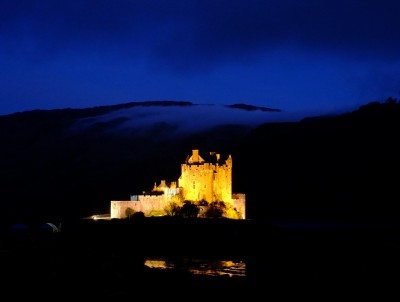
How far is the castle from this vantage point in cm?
5991

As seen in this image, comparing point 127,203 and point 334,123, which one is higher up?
point 334,123

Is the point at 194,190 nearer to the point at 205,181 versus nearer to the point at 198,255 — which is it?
the point at 205,181

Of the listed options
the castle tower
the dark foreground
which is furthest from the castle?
the dark foreground

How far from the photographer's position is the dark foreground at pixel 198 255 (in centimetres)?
3234

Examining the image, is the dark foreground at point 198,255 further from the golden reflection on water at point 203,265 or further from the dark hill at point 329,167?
the dark hill at point 329,167

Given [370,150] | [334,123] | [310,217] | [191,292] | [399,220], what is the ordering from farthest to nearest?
[334,123], [370,150], [310,217], [399,220], [191,292]

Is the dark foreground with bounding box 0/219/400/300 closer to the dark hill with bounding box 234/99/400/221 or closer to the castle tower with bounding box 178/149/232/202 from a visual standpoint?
the castle tower with bounding box 178/149/232/202

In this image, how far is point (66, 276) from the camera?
36.2 m

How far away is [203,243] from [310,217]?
62762 mm

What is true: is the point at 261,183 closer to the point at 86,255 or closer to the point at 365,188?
the point at 365,188

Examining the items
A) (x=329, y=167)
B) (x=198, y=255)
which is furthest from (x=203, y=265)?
(x=329, y=167)

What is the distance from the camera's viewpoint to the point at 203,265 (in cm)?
4331

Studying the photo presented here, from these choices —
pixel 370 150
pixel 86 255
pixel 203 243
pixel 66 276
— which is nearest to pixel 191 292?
pixel 66 276

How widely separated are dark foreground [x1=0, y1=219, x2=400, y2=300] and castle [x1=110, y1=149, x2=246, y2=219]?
10.4ft
